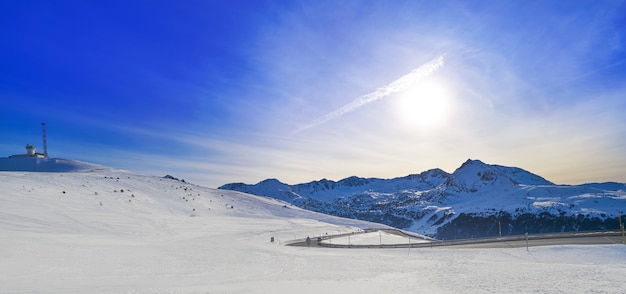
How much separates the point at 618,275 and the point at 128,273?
2237 centimetres

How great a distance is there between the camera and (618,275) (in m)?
16.4

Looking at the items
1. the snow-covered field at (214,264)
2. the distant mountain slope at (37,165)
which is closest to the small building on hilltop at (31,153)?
the distant mountain slope at (37,165)

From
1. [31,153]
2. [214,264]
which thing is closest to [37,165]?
[31,153]

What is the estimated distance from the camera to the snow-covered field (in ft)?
49.4

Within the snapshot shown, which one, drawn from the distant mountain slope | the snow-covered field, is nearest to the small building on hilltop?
the distant mountain slope

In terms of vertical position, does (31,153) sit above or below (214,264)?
above

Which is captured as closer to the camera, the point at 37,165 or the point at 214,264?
the point at 214,264

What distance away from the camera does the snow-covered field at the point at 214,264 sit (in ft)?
49.4

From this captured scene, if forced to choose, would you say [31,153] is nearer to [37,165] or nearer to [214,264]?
[37,165]

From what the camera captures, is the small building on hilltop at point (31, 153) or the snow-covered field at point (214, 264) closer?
the snow-covered field at point (214, 264)

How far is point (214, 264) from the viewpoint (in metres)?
22.2

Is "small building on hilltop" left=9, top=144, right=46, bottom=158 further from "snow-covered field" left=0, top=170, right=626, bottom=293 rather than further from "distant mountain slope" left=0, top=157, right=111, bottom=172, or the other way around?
"snow-covered field" left=0, top=170, right=626, bottom=293

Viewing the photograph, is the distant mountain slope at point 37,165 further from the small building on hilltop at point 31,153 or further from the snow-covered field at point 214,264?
the snow-covered field at point 214,264

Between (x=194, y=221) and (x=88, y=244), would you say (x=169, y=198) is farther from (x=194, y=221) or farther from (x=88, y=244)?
(x=88, y=244)
